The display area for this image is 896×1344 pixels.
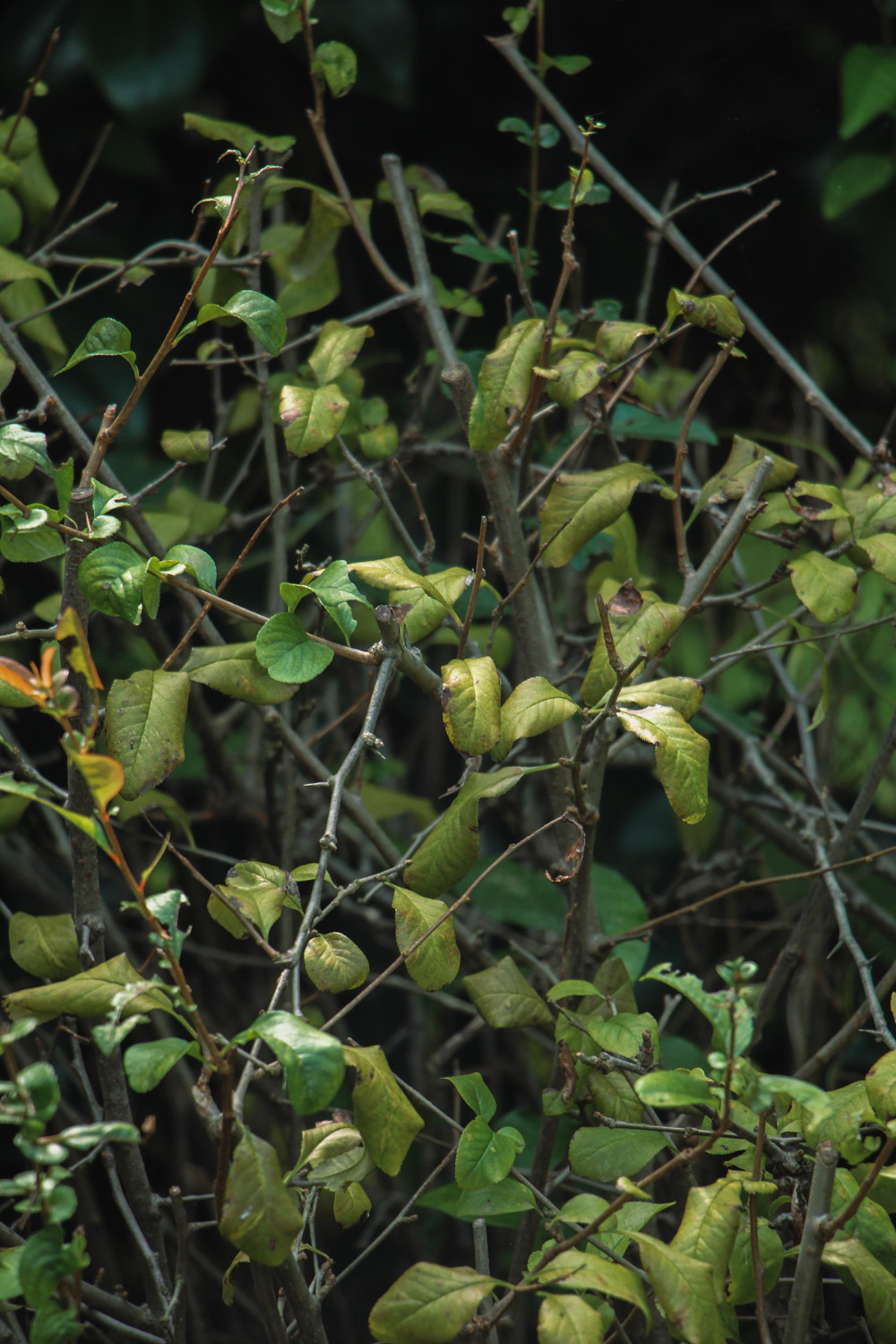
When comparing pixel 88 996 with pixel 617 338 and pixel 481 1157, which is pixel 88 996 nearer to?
pixel 481 1157

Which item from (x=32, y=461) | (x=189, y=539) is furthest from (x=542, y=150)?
(x=32, y=461)

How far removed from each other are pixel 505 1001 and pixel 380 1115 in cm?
17

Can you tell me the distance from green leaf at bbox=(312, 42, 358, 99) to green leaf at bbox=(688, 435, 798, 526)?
17.1 inches

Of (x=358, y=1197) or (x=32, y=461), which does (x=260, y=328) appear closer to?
(x=32, y=461)

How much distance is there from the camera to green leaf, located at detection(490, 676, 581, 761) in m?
0.62

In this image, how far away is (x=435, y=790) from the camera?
5.01 ft

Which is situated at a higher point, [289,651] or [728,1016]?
[289,651]

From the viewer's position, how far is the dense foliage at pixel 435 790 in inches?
21.5

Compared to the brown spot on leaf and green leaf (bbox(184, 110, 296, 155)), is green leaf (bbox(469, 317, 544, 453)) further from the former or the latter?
green leaf (bbox(184, 110, 296, 155))

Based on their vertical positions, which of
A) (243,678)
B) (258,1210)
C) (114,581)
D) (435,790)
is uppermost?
(114,581)

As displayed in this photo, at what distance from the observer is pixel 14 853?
1143 mm

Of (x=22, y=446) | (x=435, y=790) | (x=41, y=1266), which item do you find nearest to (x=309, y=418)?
(x=22, y=446)

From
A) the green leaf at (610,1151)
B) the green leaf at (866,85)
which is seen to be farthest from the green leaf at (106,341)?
the green leaf at (866,85)

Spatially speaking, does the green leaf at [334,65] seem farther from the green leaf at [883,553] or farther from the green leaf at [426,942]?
the green leaf at [426,942]
